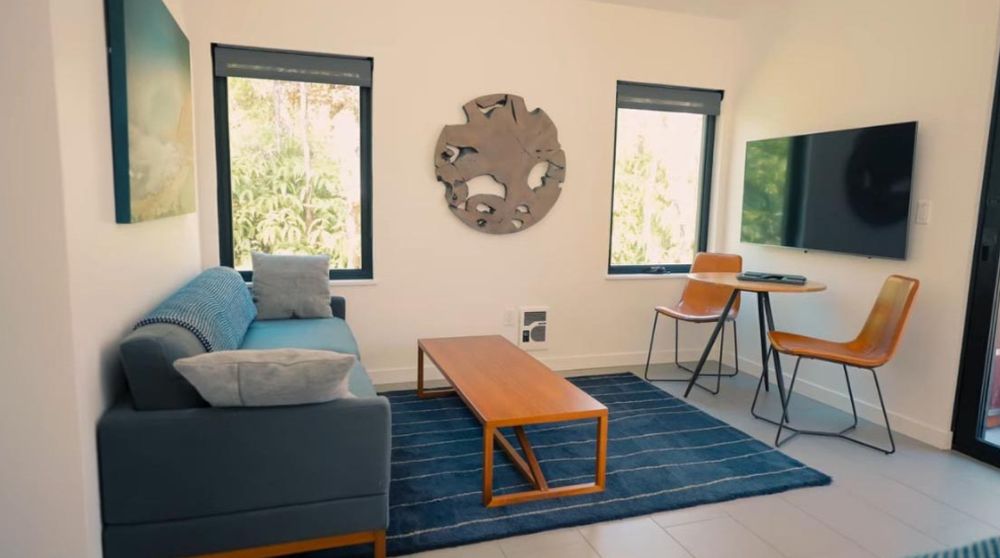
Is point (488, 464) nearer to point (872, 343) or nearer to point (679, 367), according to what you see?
point (872, 343)

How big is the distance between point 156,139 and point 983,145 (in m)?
3.72

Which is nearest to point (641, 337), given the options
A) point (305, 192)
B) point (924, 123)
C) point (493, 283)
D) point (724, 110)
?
point (493, 283)

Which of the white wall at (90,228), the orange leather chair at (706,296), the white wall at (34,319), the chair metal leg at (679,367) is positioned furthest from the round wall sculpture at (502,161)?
the white wall at (34,319)

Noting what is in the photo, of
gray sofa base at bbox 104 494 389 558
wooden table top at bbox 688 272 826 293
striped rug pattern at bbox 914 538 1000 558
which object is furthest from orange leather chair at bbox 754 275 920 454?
gray sofa base at bbox 104 494 389 558

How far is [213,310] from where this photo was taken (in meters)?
2.61

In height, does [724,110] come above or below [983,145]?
above

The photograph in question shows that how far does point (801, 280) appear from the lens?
3656 mm

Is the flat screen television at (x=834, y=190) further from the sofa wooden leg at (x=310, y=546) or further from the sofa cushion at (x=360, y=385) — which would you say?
the sofa wooden leg at (x=310, y=546)

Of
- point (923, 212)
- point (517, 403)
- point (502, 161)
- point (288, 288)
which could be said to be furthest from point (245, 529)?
point (923, 212)

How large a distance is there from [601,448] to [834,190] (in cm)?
229

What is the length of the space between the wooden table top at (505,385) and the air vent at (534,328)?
0.74 metres

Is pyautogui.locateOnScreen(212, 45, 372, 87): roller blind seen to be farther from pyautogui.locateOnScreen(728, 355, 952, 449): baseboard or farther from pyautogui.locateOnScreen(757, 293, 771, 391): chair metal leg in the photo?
pyautogui.locateOnScreen(728, 355, 952, 449): baseboard

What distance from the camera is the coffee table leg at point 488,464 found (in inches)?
94.7

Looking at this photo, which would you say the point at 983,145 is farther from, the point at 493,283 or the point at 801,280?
the point at 493,283
